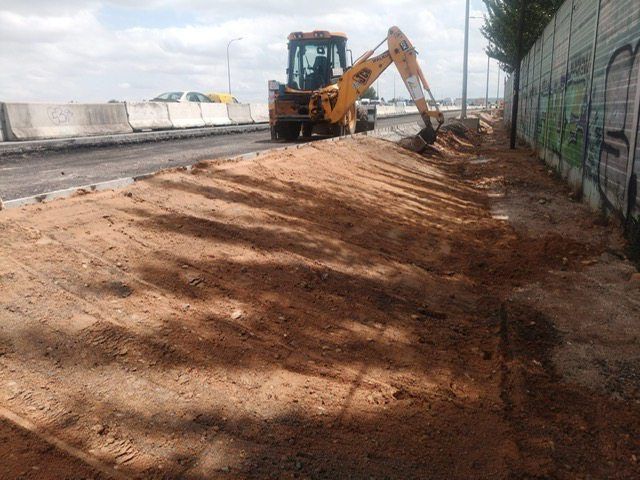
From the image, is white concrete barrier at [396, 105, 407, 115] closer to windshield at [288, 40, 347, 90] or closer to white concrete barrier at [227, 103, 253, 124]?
white concrete barrier at [227, 103, 253, 124]

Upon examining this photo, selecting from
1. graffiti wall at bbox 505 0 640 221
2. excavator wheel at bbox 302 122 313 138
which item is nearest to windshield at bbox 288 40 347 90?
excavator wheel at bbox 302 122 313 138

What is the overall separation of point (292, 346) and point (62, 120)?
51.5 feet

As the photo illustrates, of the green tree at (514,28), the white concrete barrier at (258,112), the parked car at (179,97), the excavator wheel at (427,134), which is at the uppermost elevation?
the green tree at (514,28)

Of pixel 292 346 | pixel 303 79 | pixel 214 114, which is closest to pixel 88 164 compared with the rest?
pixel 292 346

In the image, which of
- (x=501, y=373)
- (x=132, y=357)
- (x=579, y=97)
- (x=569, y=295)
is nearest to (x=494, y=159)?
(x=579, y=97)

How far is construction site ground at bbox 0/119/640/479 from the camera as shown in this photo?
270 centimetres

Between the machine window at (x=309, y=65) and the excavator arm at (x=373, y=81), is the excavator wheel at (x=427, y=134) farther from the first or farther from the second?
the machine window at (x=309, y=65)

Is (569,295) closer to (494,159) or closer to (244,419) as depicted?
(244,419)

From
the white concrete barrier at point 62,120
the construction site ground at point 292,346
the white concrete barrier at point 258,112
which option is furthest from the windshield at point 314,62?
the white concrete barrier at point 258,112

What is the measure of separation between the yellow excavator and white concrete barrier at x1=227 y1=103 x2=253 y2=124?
435 inches

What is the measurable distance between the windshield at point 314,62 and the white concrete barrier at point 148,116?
6535 millimetres

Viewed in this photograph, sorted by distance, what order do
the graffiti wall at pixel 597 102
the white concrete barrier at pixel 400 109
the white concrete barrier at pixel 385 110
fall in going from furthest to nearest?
the white concrete barrier at pixel 400 109 < the white concrete barrier at pixel 385 110 < the graffiti wall at pixel 597 102

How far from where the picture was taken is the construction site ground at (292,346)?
2.70m

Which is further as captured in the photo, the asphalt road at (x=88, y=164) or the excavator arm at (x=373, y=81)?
the excavator arm at (x=373, y=81)
